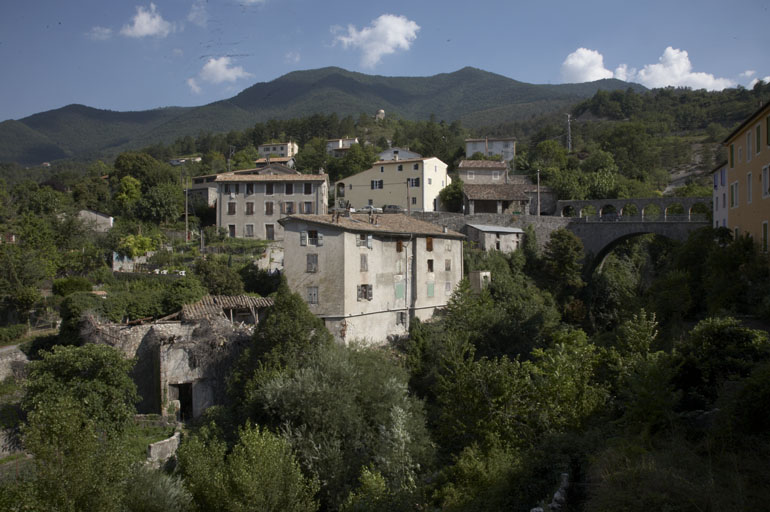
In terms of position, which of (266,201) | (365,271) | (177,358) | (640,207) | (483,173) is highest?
(483,173)

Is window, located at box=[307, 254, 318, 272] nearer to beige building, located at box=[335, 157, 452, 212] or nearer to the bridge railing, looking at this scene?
beige building, located at box=[335, 157, 452, 212]

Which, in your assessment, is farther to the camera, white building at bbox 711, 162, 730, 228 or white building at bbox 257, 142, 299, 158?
white building at bbox 257, 142, 299, 158

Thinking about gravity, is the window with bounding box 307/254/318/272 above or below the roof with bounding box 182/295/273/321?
above

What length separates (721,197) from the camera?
32500 mm

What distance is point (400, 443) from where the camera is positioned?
62.4 ft

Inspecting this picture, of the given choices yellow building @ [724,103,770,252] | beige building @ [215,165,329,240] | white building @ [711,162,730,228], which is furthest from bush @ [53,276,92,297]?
white building @ [711,162,730,228]

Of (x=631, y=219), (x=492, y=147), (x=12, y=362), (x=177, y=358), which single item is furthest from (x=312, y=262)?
(x=492, y=147)

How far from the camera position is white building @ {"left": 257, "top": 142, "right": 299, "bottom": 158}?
319ft

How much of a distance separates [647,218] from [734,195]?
51.7 feet

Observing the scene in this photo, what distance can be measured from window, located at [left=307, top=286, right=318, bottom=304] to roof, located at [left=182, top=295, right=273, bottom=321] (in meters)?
2.29

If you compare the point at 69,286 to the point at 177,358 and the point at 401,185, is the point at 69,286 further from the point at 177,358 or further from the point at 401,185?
the point at 401,185

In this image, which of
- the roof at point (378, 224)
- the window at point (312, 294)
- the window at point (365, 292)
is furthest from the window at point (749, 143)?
the window at point (312, 294)

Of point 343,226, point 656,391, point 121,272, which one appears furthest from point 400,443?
point 121,272

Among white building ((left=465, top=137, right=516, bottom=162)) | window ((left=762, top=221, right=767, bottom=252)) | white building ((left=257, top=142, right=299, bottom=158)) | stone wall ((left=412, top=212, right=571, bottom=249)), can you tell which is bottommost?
window ((left=762, top=221, right=767, bottom=252))
